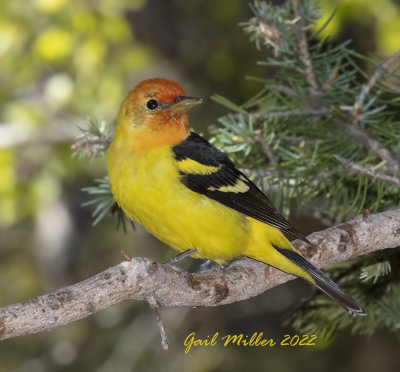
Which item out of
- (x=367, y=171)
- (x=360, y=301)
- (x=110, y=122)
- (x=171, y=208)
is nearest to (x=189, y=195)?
(x=171, y=208)

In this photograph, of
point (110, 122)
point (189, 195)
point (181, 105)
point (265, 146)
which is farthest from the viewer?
point (110, 122)

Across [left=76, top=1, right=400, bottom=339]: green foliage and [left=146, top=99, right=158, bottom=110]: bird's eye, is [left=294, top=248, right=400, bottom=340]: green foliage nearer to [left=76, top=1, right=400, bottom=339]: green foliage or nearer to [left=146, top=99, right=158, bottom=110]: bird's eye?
[left=76, top=1, right=400, bottom=339]: green foliage

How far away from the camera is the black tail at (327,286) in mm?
3191

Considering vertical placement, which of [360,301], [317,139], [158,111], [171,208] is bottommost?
[360,301]

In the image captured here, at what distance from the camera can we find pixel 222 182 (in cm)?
356

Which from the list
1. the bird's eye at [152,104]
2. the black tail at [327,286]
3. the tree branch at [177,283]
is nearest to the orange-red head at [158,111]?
the bird's eye at [152,104]

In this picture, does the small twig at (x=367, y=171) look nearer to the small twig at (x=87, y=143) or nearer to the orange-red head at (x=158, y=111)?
the orange-red head at (x=158, y=111)

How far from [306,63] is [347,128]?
0.40 meters

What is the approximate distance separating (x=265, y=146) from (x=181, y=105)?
1.76 ft

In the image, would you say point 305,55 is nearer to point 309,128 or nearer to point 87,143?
point 309,128

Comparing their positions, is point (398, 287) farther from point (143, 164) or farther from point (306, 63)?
point (143, 164)

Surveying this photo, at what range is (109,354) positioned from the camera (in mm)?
7184

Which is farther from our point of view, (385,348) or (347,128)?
(385,348)

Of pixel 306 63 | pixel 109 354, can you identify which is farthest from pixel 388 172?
pixel 109 354
